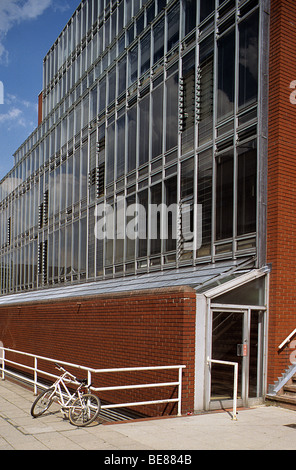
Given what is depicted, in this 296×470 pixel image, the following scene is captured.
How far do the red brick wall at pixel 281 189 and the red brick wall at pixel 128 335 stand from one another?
2297mm

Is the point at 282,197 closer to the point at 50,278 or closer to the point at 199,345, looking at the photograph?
the point at 199,345

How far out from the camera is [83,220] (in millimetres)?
21828

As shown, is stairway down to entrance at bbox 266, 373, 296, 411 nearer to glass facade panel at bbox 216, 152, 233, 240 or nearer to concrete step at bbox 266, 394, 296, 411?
concrete step at bbox 266, 394, 296, 411

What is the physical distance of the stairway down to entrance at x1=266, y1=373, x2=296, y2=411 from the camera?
10.9m

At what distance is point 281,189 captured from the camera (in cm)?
1183

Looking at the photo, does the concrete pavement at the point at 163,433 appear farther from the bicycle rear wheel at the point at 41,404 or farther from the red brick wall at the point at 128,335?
the red brick wall at the point at 128,335

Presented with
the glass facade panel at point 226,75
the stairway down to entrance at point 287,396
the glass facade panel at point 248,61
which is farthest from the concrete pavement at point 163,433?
the glass facade panel at point 226,75

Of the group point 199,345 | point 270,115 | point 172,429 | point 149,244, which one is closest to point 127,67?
point 149,244

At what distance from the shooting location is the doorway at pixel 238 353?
10945 mm

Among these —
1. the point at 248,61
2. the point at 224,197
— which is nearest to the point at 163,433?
the point at 224,197

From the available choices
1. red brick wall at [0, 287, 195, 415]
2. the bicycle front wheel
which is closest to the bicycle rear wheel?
the bicycle front wheel

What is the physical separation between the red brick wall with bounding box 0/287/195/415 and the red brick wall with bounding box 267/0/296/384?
230 cm

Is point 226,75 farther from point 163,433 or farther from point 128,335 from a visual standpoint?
point 163,433

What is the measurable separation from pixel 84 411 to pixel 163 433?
1637 millimetres
